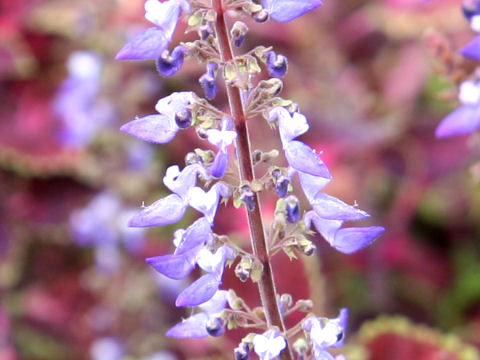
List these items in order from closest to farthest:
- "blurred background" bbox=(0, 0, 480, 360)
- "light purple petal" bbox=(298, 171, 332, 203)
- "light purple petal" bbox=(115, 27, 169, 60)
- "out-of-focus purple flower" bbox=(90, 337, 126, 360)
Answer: "light purple petal" bbox=(115, 27, 169, 60)
"light purple petal" bbox=(298, 171, 332, 203)
"out-of-focus purple flower" bbox=(90, 337, 126, 360)
"blurred background" bbox=(0, 0, 480, 360)

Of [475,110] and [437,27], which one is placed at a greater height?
[475,110]

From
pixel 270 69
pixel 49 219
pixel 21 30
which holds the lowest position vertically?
pixel 49 219

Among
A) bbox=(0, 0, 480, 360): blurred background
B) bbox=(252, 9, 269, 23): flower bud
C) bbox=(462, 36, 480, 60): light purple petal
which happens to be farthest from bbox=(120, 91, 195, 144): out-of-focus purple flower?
bbox=(0, 0, 480, 360): blurred background

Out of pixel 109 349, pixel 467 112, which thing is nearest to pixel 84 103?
pixel 109 349

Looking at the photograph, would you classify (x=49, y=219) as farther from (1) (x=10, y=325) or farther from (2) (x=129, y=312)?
(2) (x=129, y=312)

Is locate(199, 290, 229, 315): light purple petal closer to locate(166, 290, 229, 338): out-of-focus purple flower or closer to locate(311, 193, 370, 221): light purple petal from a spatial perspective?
locate(166, 290, 229, 338): out-of-focus purple flower

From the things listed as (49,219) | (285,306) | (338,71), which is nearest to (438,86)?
(338,71)
